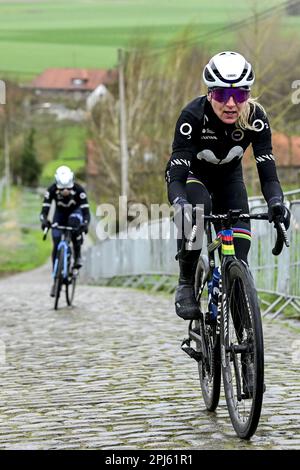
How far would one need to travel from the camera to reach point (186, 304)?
235 inches

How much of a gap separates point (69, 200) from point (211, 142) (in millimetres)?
9207

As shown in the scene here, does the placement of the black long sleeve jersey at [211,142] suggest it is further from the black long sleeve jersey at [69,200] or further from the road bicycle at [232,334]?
Result: the black long sleeve jersey at [69,200]

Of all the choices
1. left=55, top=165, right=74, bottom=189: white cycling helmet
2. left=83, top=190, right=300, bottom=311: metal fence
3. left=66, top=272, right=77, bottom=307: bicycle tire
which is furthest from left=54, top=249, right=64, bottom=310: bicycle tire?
left=83, top=190, right=300, bottom=311: metal fence

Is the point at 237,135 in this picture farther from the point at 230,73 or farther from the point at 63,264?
the point at 63,264

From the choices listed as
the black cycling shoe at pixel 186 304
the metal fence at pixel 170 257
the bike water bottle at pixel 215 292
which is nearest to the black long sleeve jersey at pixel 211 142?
the bike water bottle at pixel 215 292

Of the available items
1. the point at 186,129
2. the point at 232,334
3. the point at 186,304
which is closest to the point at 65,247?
the point at 186,304

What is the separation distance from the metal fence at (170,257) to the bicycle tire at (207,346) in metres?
5.50

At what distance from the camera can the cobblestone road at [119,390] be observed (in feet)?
16.7

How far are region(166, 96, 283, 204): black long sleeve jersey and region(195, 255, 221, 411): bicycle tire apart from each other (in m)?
0.68

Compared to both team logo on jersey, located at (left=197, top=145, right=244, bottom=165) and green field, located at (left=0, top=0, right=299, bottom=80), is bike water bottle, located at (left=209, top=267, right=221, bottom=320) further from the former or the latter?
green field, located at (left=0, top=0, right=299, bottom=80)

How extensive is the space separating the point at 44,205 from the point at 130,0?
63.2 m

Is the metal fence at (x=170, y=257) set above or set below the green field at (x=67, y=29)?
below

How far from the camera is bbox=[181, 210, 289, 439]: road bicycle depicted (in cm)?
474
